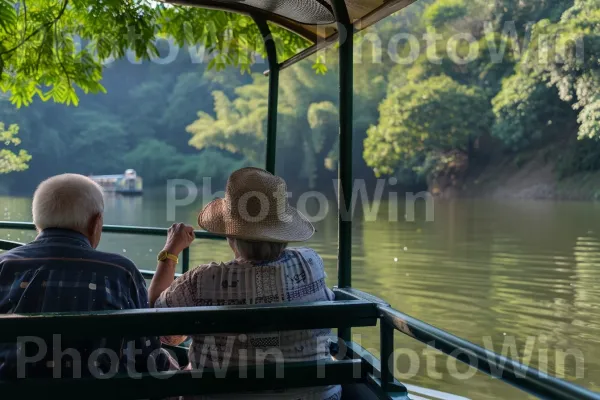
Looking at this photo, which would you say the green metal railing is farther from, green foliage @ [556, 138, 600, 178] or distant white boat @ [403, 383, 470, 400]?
green foliage @ [556, 138, 600, 178]

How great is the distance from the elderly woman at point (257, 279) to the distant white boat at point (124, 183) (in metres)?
47.7

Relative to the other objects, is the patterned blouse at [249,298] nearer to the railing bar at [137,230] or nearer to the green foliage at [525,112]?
the railing bar at [137,230]

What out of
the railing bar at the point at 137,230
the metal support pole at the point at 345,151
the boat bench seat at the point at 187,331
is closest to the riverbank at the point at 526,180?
the railing bar at the point at 137,230

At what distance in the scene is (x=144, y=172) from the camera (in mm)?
52938

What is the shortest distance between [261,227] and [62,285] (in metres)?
0.48

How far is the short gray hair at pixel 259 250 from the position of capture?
76.0 inches

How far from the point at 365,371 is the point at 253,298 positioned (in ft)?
1.26

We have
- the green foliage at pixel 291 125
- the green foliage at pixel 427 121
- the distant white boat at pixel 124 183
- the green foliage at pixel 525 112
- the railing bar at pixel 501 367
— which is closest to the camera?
the railing bar at pixel 501 367

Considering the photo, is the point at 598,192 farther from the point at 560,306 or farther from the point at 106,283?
A: the point at 106,283

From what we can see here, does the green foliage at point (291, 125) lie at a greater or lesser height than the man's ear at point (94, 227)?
greater

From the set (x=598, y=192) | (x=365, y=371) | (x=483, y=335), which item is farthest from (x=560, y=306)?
(x=598, y=192)

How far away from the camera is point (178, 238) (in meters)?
2.21

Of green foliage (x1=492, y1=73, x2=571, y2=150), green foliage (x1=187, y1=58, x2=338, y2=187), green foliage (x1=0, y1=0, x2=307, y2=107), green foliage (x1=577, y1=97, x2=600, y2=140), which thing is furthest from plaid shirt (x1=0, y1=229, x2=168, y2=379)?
green foliage (x1=187, y1=58, x2=338, y2=187)

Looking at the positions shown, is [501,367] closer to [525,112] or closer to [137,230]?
[137,230]
